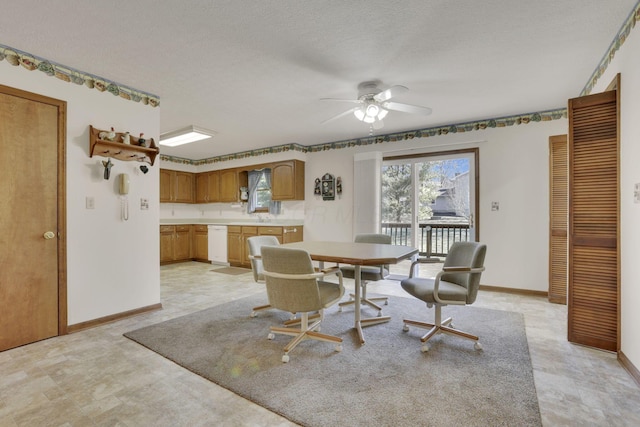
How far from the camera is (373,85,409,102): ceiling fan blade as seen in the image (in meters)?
2.54

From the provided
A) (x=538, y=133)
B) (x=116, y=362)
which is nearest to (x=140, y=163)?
(x=116, y=362)

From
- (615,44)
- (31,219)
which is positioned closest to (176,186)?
(31,219)

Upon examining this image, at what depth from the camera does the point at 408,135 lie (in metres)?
4.88

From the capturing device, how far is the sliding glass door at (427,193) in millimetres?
4500

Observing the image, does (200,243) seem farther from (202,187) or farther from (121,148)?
(121,148)

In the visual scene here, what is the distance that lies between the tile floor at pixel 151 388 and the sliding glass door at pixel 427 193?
6.85 feet

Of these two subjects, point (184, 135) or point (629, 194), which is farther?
point (184, 135)

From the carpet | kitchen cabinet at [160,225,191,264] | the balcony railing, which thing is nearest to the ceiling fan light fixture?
the carpet

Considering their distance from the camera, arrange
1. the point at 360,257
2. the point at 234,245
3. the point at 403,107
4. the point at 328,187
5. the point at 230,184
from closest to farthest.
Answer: the point at 360,257 → the point at 403,107 → the point at 328,187 → the point at 234,245 → the point at 230,184

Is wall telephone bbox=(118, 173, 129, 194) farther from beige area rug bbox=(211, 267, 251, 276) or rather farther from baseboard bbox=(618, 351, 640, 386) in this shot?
baseboard bbox=(618, 351, 640, 386)

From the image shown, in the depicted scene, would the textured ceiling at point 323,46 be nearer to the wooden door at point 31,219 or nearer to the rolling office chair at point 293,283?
the wooden door at point 31,219

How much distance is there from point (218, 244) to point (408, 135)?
4311 millimetres

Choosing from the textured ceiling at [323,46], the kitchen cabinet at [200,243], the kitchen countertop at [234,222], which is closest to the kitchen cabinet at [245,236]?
the kitchen countertop at [234,222]

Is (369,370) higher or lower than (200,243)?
lower
